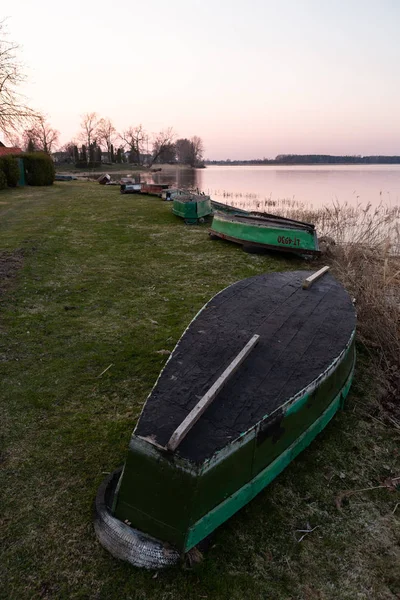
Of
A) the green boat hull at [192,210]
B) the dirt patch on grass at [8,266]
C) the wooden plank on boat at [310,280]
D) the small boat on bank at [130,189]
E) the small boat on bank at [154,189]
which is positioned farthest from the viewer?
the small boat on bank at [130,189]

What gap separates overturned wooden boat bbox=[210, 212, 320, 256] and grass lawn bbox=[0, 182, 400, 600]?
11.6 ft

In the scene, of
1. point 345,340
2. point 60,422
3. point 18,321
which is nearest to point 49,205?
point 18,321

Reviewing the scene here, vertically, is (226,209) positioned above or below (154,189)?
below

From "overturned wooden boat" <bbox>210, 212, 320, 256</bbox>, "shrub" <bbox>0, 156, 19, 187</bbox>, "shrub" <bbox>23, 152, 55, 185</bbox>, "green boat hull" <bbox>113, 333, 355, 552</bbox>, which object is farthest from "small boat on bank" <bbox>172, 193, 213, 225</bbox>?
"shrub" <bbox>23, 152, 55, 185</bbox>

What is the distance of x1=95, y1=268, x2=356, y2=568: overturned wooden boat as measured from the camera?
2.40 m

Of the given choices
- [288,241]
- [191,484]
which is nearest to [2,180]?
[288,241]

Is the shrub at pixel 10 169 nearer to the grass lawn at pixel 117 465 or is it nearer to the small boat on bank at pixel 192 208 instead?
the small boat on bank at pixel 192 208

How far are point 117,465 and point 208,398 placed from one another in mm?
1365

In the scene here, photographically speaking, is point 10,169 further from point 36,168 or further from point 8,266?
point 8,266

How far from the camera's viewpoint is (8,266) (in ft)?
27.8

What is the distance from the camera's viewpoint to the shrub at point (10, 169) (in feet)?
79.3

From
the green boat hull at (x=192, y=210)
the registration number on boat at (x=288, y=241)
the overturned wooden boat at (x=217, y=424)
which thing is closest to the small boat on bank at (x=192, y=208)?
the green boat hull at (x=192, y=210)

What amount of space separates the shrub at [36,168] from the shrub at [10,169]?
1573 mm

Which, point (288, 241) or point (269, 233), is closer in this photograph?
point (288, 241)
